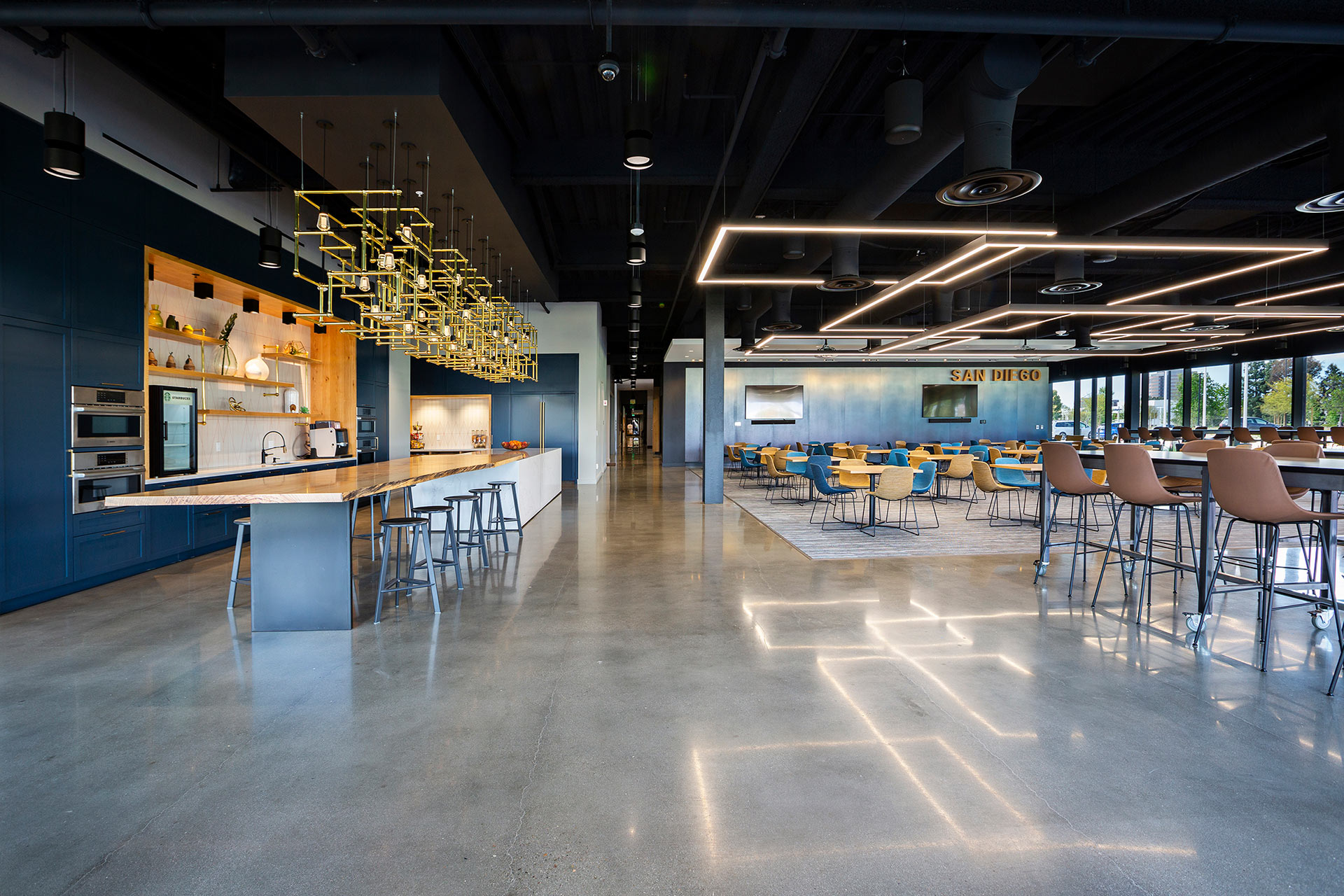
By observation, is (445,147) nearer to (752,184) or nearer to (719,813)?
(752,184)

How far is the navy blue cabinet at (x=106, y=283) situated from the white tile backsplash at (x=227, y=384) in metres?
0.41

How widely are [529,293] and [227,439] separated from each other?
542 centimetres

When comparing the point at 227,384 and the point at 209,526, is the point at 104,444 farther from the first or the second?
the point at 227,384

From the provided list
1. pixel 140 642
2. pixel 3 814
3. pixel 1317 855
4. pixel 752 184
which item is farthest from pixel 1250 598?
pixel 140 642

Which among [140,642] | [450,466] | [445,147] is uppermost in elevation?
[445,147]

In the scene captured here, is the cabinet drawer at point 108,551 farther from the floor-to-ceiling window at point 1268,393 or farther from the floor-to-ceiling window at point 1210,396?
the floor-to-ceiling window at point 1210,396

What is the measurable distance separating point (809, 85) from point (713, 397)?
6.58 meters

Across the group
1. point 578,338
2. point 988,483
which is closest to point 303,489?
point 988,483

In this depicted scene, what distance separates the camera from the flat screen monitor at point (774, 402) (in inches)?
773

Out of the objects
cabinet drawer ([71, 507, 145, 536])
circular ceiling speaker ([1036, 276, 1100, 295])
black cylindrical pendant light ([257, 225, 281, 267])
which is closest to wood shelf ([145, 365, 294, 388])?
cabinet drawer ([71, 507, 145, 536])

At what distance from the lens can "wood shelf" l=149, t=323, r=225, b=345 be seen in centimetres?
590

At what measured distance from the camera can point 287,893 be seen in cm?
161

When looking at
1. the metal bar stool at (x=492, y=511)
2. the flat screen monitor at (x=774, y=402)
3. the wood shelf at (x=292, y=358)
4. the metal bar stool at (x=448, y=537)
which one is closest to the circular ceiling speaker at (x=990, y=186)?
the metal bar stool at (x=448, y=537)

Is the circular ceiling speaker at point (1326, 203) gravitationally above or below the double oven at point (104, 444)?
above
